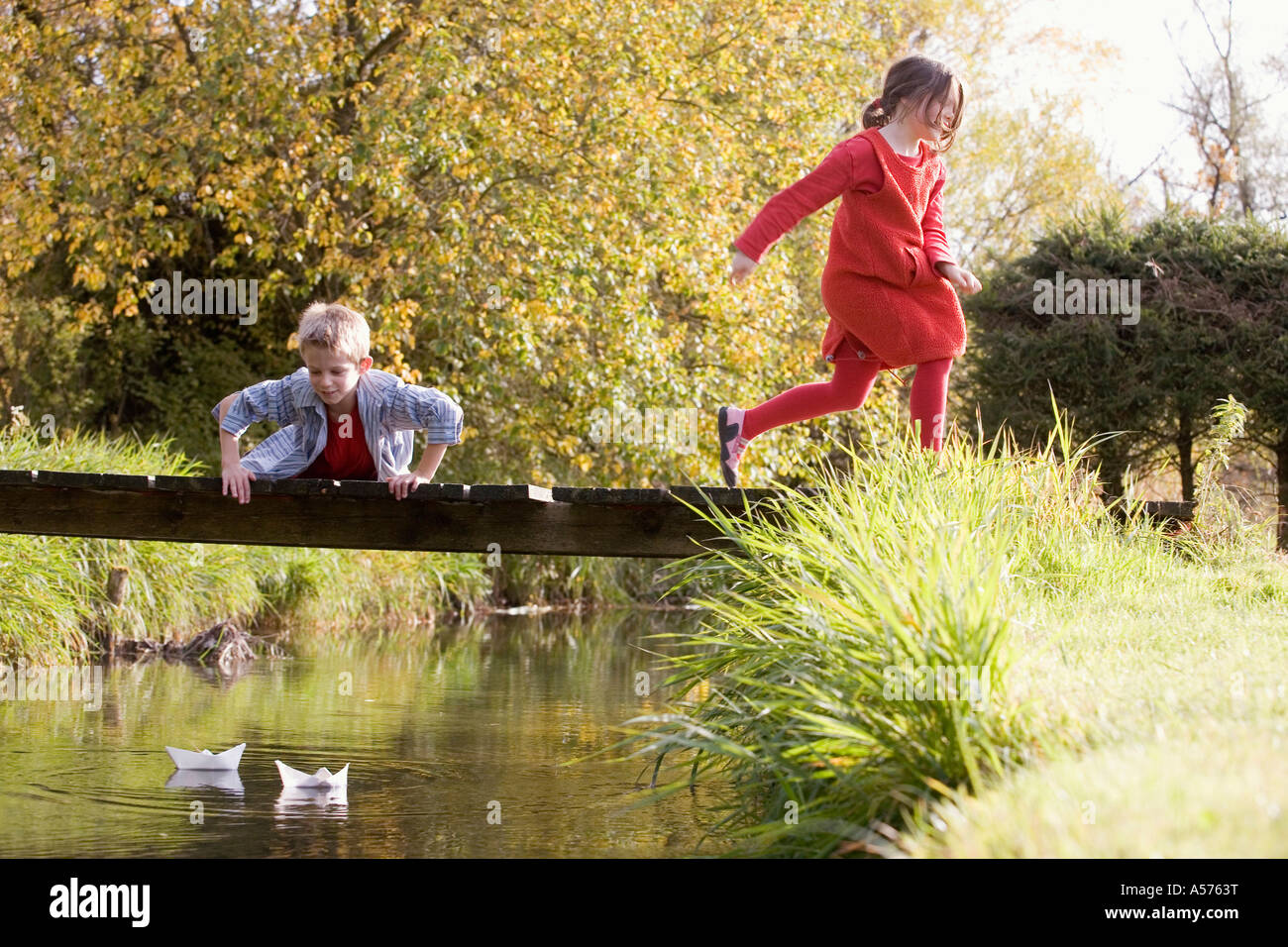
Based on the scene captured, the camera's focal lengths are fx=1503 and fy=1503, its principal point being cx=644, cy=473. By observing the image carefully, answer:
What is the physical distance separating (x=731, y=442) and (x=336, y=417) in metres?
1.74

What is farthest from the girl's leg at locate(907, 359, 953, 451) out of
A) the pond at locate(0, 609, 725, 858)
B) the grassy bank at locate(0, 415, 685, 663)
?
the grassy bank at locate(0, 415, 685, 663)

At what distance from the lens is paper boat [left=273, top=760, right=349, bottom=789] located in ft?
18.1

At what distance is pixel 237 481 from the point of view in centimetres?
618

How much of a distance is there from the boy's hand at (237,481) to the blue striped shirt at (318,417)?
5.9 inches

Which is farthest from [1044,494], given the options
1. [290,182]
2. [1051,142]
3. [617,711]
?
[1051,142]

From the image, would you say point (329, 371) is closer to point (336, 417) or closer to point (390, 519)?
point (336, 417)

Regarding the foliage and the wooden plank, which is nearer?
the wooden plank

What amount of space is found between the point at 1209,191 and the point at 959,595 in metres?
26.9

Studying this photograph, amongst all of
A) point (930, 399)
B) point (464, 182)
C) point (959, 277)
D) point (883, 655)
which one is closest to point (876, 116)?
point (959, 277)

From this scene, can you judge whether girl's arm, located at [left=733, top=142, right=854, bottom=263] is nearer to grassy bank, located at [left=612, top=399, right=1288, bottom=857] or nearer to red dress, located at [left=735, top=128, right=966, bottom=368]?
red dress, located at [left=735, top=128, right=966, bottom=368]

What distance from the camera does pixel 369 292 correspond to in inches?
579

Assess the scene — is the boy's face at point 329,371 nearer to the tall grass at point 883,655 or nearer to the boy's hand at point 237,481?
the boy's hand at point 237,481

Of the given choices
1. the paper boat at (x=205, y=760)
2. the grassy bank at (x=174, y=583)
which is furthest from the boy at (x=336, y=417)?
the grassy bank at (x=174, y=583)
